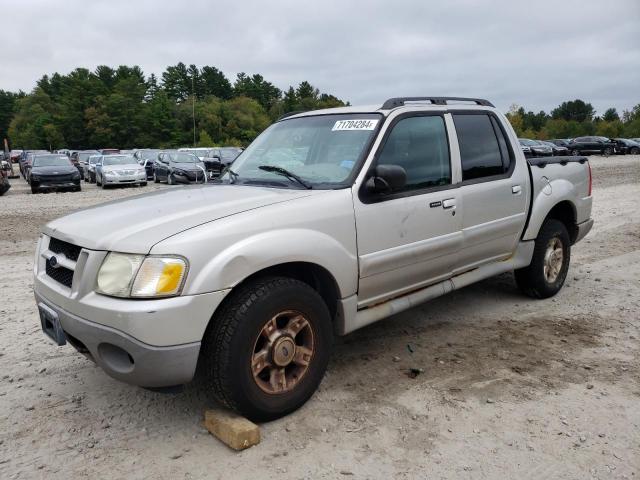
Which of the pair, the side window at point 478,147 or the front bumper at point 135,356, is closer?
the front bumper at point 135,356

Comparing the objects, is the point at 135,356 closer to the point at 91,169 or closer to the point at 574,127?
the point at 91,169

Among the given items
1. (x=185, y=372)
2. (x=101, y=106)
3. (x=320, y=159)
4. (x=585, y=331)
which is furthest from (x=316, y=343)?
(x=101, y=106)

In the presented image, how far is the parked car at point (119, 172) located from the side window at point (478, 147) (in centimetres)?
1764

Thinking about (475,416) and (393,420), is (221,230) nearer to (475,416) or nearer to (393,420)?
(393,420)

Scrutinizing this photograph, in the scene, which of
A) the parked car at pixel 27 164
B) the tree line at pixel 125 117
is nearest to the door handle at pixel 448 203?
the parked car at pixel 27 164

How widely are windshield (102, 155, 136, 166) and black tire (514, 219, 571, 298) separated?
18.7 m

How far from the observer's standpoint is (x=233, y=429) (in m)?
2.84

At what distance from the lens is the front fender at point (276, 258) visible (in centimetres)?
271

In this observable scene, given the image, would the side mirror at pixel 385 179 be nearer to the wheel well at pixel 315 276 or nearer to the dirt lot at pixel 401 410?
the wheel well at pixel 315 276

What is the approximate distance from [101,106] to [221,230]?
295 ft

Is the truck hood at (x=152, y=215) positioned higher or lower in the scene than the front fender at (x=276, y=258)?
higher

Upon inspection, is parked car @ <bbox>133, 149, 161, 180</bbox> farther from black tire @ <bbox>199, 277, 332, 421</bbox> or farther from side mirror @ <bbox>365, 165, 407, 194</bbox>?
black tire @ <bbox>199, 277, 332, 421</bbox>

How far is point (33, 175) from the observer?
1828 centimetres

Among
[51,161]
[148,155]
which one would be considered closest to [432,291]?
[51,161]
